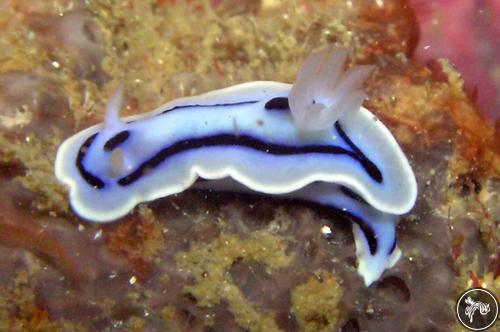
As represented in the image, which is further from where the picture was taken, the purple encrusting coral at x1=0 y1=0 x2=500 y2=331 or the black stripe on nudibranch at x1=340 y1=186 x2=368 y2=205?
the black stripe on nudibranch at x1=340 y1=186 x2=368 y2=205

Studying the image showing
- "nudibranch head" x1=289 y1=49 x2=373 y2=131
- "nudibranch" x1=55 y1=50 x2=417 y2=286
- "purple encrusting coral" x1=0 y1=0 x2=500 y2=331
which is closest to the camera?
"nudibranch head" x1=289 y1=49 x2=373 y2=131

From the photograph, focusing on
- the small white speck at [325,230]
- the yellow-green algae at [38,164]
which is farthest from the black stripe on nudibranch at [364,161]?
the yellow-green algae at [38,164]

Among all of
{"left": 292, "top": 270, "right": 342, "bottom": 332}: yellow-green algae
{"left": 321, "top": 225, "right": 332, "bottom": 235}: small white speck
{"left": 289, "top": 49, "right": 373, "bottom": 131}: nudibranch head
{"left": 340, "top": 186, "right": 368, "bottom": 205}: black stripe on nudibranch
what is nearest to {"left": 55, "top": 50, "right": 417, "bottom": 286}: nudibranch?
{"left": 289, "top": 49, "right": 373, "bottom": 131}: nudibranch head

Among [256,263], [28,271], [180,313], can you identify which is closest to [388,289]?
[256,263]

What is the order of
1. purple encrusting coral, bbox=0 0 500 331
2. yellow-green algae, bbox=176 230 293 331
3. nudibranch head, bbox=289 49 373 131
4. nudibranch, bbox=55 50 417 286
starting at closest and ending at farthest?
nudibranch head, bbox=289 49 373 131, nudibranch, bbox=55 50 417 286, purple encrusting coral, bbox=0 0 500 331, yellow-green algae, bbox=176 230 293 331

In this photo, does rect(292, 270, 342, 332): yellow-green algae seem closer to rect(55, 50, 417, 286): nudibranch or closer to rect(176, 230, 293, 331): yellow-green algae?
rect(176, 230, 293, 331): yellow-green algae

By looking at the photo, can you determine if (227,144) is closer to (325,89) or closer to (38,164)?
(325,89)

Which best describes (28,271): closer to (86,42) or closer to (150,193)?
(150,193)

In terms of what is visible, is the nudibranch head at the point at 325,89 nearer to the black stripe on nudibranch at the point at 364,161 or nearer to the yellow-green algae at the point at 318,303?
the black stripe on nudibranch at the point at 364,161
